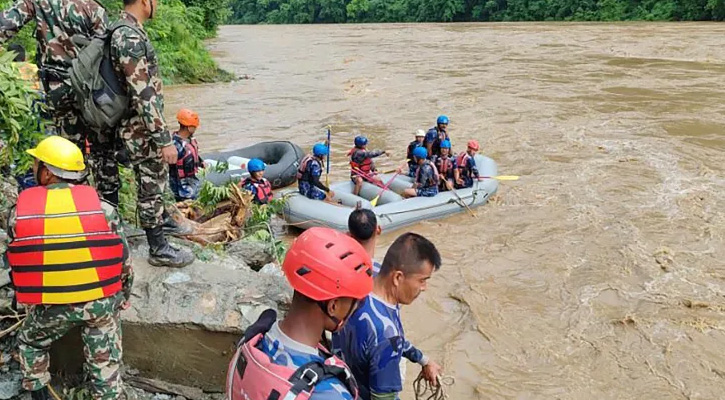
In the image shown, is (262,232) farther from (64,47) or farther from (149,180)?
(64,47)

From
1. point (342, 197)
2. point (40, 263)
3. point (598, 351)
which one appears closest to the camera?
point (40, 263)

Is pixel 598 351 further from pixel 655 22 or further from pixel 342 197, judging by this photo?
pixel 655 22

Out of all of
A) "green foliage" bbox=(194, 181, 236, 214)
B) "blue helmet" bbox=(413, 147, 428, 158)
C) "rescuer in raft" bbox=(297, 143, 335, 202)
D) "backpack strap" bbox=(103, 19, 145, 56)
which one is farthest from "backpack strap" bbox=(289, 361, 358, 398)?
"blue helmet" bbox=(413, 147, 428, 158)

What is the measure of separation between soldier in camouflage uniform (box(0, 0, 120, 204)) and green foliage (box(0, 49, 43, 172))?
0.10 m

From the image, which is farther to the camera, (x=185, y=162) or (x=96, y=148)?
(x=185, y=162)

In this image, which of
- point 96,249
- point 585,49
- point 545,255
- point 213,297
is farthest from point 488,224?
point 585,49

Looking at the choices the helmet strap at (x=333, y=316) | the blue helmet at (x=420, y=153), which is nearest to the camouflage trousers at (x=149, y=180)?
the helmet strap at (x=333, y=316)

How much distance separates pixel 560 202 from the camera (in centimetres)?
859

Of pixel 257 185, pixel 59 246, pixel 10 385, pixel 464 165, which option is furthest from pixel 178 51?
pixel 59 246

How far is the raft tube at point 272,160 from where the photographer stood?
8291 millimetres

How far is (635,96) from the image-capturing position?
15.4 m

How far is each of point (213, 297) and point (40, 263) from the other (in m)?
0.97

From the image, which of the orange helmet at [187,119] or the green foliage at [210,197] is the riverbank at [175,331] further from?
the orange helmet at [187,119]

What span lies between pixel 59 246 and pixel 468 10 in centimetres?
5222
